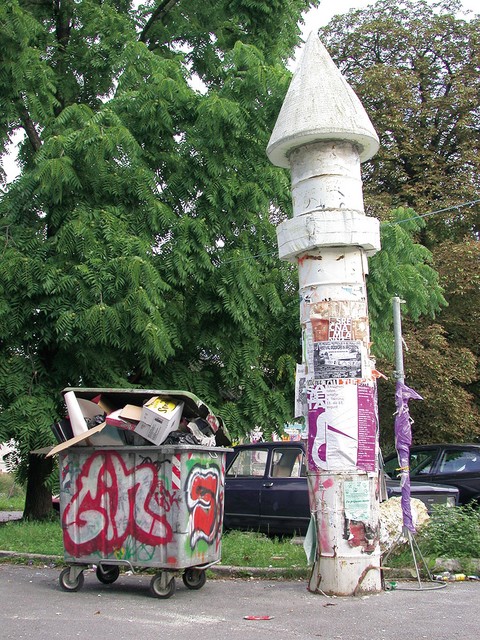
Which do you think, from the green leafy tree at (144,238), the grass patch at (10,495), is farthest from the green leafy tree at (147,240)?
the grass patch at (10,495)

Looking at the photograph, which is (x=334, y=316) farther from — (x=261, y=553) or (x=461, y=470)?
(x=461, y=470)

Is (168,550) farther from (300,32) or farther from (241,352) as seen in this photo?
(300,32)

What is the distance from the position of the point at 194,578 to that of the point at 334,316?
2958 mm

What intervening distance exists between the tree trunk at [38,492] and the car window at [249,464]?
3395 mm

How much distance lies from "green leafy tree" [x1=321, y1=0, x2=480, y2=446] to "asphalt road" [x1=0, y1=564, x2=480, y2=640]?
1158 centimetres

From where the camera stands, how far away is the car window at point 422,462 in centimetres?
1370

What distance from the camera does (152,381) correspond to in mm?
11836

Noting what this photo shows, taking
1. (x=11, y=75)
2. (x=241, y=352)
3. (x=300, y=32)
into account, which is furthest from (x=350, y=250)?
(x=300, y=32)

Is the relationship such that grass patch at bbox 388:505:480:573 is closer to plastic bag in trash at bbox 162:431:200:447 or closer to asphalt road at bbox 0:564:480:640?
asphalt road at bbox 0:564:480:640

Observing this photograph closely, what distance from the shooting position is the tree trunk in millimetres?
13430

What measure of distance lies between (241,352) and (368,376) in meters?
4.51

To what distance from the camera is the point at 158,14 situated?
48.9 ft

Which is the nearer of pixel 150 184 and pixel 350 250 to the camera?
pixel 350 250

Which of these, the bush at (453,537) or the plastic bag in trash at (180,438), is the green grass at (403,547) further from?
the plastic bag in trash at (180,438)
